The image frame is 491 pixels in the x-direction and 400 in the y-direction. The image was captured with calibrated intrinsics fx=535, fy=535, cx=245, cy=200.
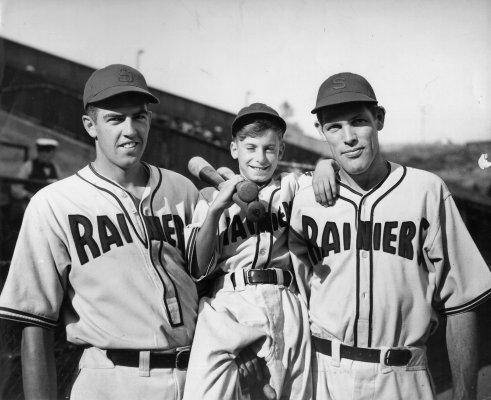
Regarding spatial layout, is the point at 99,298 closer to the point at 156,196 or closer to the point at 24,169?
the point at 156,196

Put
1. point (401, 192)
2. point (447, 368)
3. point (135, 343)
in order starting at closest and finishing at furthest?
point (135, 343) < point (401, 192) < point (447, 368)

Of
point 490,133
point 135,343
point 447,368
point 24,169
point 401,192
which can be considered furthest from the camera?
point 24,169

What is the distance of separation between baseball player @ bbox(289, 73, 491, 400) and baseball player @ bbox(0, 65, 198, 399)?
66 cm

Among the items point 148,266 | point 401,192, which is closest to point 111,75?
point 148,266

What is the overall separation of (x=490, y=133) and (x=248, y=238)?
9.94ft

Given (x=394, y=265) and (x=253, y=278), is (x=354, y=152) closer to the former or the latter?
(x=394, y=265)

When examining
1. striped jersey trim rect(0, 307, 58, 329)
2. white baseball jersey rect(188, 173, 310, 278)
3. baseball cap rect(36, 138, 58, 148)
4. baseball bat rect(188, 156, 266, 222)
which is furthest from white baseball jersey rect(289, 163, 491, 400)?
baseball cap rect(36, 138, 58, 148)

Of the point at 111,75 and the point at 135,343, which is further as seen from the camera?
the point at 111,75

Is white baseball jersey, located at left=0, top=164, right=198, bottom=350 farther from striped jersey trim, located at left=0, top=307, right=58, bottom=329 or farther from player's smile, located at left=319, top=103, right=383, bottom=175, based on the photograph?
player's smile, located at left=319, top=103, right=383, bottom=175

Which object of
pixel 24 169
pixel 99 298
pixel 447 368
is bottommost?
pixel 447 368

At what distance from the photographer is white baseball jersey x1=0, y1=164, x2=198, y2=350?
2.27 metres

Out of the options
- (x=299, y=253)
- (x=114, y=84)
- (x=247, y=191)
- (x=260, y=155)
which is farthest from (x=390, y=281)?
(x=114, y=84)

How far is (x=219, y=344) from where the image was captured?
2.27m

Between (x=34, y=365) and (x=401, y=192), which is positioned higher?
(x=401, y=192)
